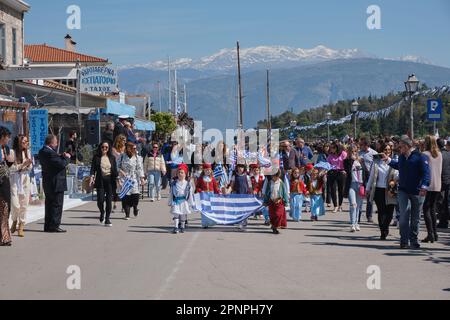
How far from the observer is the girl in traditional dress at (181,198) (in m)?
16.0

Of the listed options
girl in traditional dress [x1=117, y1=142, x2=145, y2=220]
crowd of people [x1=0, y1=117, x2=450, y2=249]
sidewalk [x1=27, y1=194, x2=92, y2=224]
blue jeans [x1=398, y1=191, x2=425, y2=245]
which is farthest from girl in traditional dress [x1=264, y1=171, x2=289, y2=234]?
sidewalk [x1=27, y1=194, x2=92, y2=224]

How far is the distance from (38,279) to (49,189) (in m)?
6.12

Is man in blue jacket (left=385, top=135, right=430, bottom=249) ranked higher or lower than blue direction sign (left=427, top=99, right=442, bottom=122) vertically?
lower

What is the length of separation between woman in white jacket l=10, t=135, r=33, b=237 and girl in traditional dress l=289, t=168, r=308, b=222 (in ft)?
21.4

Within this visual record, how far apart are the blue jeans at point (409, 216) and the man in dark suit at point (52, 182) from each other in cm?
695

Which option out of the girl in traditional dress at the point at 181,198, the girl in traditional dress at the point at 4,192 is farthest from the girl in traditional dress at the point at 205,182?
the girl in traditional dress at the point at 4,192

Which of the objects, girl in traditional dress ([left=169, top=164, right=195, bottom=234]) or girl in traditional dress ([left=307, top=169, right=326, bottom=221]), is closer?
girl in traditional dress ([left=169, top=164, right=195, bottom=234])

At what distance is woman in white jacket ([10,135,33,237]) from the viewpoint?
14.7 metres

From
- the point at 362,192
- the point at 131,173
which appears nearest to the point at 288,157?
the point at 362,192

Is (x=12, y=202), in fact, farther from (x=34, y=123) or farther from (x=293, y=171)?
(x=34, y=123)

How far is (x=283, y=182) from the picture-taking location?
56.6ft

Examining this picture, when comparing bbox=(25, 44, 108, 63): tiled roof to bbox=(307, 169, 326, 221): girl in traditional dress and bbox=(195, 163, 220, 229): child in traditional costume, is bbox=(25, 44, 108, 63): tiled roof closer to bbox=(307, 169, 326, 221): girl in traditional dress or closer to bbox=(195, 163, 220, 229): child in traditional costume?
bbox=(307, 169, 326, 221): girl in traditional dress

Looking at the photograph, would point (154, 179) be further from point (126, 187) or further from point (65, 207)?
point (126, 187)

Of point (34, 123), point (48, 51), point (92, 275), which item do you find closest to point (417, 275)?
point (92, 275)
